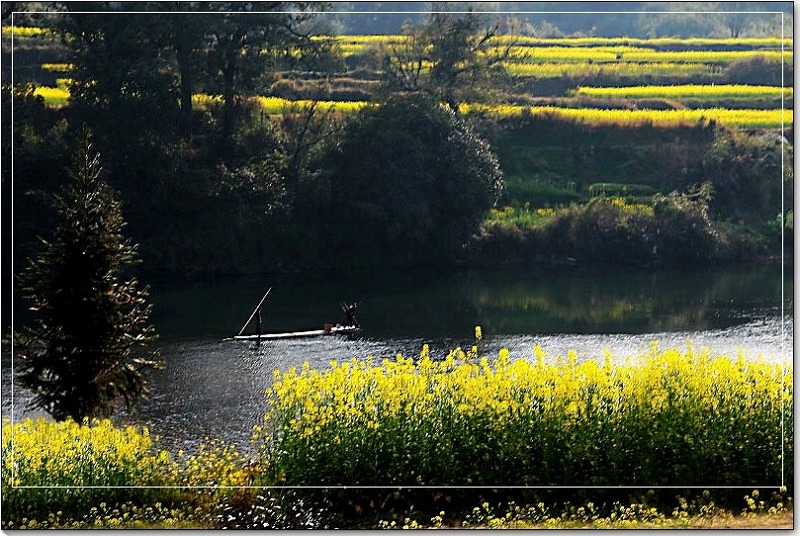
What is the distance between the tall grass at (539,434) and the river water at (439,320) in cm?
93

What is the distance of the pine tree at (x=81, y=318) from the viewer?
9016mm

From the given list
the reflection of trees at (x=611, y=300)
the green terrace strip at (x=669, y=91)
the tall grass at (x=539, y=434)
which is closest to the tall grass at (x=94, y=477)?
the tall grass at (x=539, y=434)

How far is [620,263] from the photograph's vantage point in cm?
1070

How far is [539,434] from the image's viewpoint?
8766mm

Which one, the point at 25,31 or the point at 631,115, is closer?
the point at 25,31

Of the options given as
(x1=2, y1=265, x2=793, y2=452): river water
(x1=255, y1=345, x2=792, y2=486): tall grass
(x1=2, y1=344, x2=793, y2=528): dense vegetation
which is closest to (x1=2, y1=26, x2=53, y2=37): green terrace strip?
(x1=2, y1=265, x2=793, y2=452): river water

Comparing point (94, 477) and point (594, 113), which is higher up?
point (594, 113)

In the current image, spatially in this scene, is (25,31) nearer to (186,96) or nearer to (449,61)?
(186,96)

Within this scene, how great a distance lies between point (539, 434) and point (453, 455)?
2.02 feet

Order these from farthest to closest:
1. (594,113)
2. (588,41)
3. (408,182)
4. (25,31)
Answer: (594,113) < (408,182) < (588,41) < (25,31)

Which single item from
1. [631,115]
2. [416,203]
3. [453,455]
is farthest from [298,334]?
[631,115]

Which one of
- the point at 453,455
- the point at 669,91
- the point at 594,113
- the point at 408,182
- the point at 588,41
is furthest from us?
the point at 594,113

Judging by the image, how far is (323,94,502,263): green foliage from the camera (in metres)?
10.7

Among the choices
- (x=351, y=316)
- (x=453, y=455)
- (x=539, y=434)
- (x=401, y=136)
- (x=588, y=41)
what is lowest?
(x=453, y=455)
